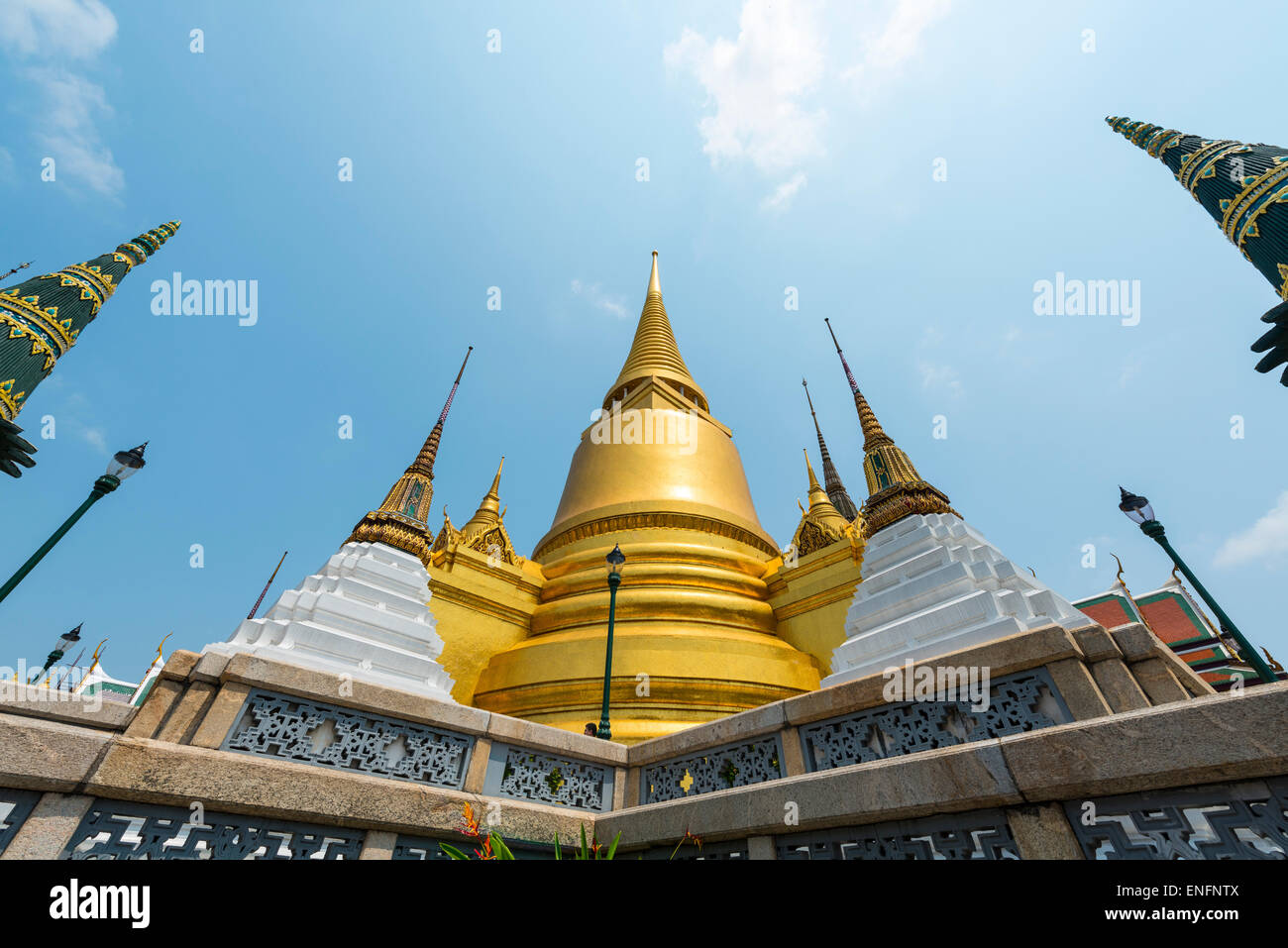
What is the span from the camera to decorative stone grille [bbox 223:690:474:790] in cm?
486

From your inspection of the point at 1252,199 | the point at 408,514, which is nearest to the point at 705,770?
the point at 408,514

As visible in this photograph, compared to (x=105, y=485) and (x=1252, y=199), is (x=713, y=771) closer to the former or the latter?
(x=105, y=485)

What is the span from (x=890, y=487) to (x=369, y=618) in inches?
333

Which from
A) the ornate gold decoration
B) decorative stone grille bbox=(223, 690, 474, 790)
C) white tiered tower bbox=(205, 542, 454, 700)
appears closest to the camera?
decorative stone grille bbox=(223, 690, 474, 790)

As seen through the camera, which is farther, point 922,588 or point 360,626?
point 360,626

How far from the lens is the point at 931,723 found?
14.6 ft

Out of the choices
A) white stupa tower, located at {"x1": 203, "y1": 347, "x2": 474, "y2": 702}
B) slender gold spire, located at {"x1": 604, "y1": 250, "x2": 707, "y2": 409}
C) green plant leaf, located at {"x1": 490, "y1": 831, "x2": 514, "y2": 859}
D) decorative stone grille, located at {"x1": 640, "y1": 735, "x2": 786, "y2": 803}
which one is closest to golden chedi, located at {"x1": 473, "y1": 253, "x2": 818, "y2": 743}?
slender gold spire, located at {"x1": 604, "y1": 250, "x2": 707, "y2": 409}

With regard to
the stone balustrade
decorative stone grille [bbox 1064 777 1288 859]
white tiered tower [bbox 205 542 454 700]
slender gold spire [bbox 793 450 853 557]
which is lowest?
decorative stone grille [bbox 1064 777 1288 859]

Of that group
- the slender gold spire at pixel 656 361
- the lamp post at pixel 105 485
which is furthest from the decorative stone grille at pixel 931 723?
the slender gold spire at pixel 656 361

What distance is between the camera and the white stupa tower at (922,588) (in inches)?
Answer: 252

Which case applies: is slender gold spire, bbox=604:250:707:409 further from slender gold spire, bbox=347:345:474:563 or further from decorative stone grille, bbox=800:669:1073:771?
decorative stone grille, bbox=800:669:1073:771

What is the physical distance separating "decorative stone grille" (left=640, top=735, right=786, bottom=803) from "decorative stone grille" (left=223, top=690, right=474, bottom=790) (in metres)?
1.74
